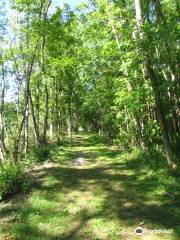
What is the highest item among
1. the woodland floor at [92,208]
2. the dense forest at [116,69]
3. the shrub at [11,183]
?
the dense forest at [116,69]

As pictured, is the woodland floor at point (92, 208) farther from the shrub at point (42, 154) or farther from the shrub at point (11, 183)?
the shrub at point (42, 154)

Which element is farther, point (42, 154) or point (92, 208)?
point (42, 154)

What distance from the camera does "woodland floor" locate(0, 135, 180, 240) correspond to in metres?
9.20

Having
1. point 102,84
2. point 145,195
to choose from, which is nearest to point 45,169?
point 145,195

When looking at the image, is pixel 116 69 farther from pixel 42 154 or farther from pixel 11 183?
pixel 11 183

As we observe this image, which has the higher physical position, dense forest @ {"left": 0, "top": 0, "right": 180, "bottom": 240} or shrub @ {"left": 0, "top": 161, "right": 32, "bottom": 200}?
dense forest @ {"left": 0, "top": 0, "right": 180, "bottom": 240}

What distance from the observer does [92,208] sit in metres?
11.1

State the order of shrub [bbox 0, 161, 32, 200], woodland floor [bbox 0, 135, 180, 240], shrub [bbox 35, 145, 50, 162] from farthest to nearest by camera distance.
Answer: shrub [bbox 35, 145, 50, 162], shrub [bbox 0, 161, 32, 200], woodland floor [bbox 0, 135, 180, 240]

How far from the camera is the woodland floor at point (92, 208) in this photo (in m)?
9.20

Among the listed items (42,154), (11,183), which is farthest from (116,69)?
(11,183)

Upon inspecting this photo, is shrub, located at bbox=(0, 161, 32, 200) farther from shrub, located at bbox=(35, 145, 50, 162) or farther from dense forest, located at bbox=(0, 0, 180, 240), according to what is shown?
shrub, located at bbox=(35, 145, 50, 162)

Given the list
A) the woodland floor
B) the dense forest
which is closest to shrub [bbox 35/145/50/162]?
the dense forest

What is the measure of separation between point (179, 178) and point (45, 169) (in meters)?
7.59

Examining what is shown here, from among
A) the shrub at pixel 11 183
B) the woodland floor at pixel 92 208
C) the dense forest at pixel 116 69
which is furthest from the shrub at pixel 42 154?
the shrub at pixel 11 183
